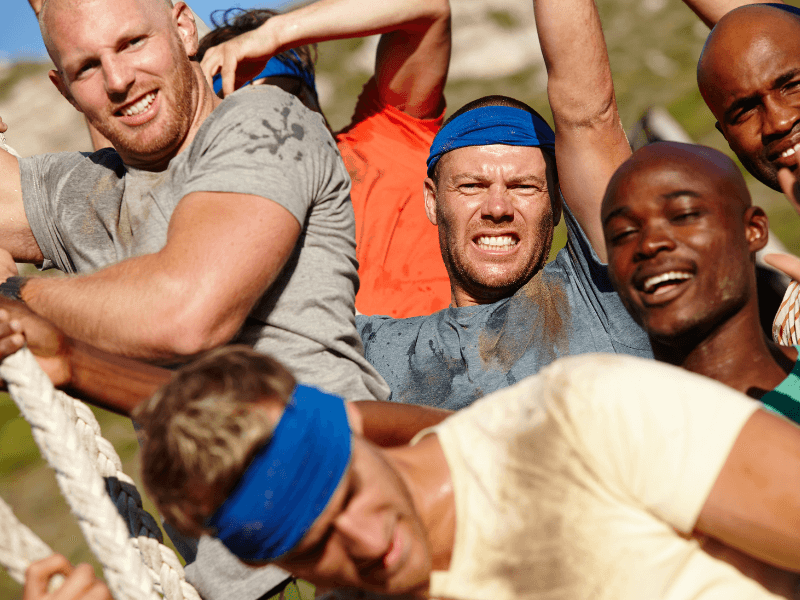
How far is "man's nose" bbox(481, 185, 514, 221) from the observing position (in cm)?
301

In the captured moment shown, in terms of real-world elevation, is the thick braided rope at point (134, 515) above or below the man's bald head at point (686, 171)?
below

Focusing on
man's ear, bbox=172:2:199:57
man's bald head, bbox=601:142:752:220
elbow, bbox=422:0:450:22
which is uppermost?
elbow, bbox=422:0:450:22

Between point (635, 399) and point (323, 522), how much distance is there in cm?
61

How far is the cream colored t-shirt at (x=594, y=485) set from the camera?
1.33 meters

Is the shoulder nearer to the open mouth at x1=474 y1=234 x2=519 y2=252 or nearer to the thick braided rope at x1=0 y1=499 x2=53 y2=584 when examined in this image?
the open mouth at x1=474 y1=234 x2=519 y2=252

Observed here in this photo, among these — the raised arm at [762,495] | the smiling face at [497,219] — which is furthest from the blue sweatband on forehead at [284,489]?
the smiling face at [497,219]

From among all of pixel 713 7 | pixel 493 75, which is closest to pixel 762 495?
pixel 713 7

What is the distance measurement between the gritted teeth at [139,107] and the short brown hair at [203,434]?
122cm

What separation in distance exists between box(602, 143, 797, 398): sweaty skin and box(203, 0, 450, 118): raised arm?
1.68 m

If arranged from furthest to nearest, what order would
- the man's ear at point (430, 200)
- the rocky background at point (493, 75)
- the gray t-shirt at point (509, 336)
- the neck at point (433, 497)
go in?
1. the rocky background at point (493, 75)
2. the man's ear at point (430, 200)
3. the gray t-shirt at point (509, 336)
4. the neck at point (433, 497)

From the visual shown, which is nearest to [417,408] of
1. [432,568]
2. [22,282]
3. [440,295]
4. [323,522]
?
[432,568]

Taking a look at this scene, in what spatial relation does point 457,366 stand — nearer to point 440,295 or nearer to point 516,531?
point 440,295

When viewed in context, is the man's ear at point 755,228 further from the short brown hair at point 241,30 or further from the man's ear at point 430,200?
the short brown hair at point 241,30

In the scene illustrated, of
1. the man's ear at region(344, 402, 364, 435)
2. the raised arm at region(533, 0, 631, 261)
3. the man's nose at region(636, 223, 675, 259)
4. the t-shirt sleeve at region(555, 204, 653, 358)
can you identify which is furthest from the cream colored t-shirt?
the raised arm at region(533, 0, 631, 261)
